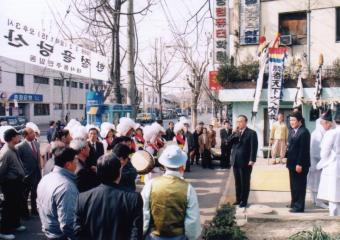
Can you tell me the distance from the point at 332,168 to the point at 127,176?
4116 millimetres

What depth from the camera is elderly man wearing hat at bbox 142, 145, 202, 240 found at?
3.48 metres

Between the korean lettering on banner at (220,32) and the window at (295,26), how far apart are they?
2469 millimetres

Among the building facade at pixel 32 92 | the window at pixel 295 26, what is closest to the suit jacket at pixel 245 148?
the window at pixel 295 26

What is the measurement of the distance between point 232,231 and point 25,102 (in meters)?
43.0

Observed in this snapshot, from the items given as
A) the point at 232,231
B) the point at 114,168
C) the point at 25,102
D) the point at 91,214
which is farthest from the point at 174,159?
the point at 25,102

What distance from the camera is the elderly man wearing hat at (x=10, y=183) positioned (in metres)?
6.32

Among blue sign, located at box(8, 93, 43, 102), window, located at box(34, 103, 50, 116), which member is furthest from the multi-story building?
window, located at box(34, 103, 50, 116)

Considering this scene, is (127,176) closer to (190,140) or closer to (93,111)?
(93,111)

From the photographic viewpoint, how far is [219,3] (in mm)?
15812

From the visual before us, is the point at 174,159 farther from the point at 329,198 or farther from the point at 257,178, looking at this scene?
the point at 257,178

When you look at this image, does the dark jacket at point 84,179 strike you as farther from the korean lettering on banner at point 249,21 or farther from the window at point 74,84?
the window at point 74,84

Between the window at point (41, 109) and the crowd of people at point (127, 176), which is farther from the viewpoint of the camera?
the window at point (41, 109)

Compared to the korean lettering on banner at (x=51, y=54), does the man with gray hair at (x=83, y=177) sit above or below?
below

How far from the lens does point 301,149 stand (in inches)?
272
